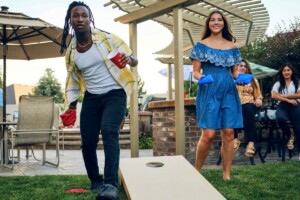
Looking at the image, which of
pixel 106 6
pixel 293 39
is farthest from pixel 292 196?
pixel 293 39

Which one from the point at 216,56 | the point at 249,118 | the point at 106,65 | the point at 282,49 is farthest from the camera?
the point at 282,49

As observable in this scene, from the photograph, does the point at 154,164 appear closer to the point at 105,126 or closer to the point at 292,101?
the point at 105,126

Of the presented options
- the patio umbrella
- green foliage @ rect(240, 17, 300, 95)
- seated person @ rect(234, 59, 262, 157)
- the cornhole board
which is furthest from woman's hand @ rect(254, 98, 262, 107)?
green foliage @ rect(240, 17, 300, 95)

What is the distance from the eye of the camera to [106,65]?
2.96 meters

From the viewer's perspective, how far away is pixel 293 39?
1639 centimetres

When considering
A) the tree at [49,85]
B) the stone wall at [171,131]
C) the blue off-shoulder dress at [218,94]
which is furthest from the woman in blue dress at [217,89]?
the tree at [49,85]

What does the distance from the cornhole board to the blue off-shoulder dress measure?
54 cm

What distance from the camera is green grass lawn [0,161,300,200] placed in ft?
10.4

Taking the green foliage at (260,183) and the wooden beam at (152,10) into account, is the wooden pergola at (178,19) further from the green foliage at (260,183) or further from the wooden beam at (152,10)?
the green foliage at (260,183)

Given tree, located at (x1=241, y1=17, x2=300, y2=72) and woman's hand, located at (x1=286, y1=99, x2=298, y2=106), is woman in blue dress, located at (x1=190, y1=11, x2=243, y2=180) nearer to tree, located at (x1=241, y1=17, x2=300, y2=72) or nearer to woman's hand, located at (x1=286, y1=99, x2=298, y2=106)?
Result: woman's hand, located at (x1=286, y1=99, x2=298, y2=106)

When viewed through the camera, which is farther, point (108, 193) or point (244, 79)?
point (244, 79)

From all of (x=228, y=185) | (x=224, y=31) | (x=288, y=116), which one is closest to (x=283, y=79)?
(x=288, y=116)

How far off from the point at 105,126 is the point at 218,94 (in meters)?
1.21

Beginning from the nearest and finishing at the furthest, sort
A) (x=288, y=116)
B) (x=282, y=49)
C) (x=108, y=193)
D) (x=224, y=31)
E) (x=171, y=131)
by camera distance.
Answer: (x=108, y=193) < (x=224, y=31) < (x=288, y=116) < (x=171, y=131) < (x=282, y=49)
